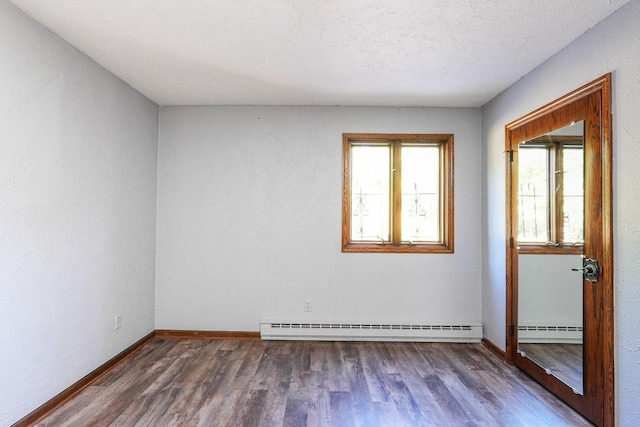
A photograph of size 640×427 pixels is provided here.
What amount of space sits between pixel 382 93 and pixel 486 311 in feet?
8.01

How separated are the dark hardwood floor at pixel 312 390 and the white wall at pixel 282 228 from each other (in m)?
0.42

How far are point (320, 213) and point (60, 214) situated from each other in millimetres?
2205

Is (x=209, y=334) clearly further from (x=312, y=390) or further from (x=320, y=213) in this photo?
(x=320, y=213)

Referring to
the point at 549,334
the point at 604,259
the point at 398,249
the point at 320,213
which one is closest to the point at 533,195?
the point at 604,259

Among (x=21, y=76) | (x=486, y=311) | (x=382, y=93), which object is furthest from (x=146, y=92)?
(x=486, y=311)

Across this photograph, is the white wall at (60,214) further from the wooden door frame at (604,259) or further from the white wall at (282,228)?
the wooden door frame at (604,259)

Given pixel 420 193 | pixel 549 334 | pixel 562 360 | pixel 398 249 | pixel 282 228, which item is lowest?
pixel 562 360

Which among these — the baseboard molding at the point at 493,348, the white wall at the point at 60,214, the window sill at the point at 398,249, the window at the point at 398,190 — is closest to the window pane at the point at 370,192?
the window at the point at 398,190

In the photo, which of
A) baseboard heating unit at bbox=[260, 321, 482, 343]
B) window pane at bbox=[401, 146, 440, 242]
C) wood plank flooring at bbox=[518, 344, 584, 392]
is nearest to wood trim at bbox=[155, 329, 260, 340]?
baseboard heating unit at bbox=[260, 321, 482, 343]

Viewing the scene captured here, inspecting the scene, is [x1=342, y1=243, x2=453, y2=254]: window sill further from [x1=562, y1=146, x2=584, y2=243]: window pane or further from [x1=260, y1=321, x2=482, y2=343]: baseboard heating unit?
[x1=562, y1=146, x2=584, y2=243]: window pane

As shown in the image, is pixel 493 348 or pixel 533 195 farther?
pixel 493 348

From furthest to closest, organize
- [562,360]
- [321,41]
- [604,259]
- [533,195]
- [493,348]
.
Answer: [493,348]
[533,195]
[562,360]
[321,41]
[604,259]

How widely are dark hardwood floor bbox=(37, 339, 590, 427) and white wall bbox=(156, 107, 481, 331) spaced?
16.5 inches

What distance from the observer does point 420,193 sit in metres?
3.71
